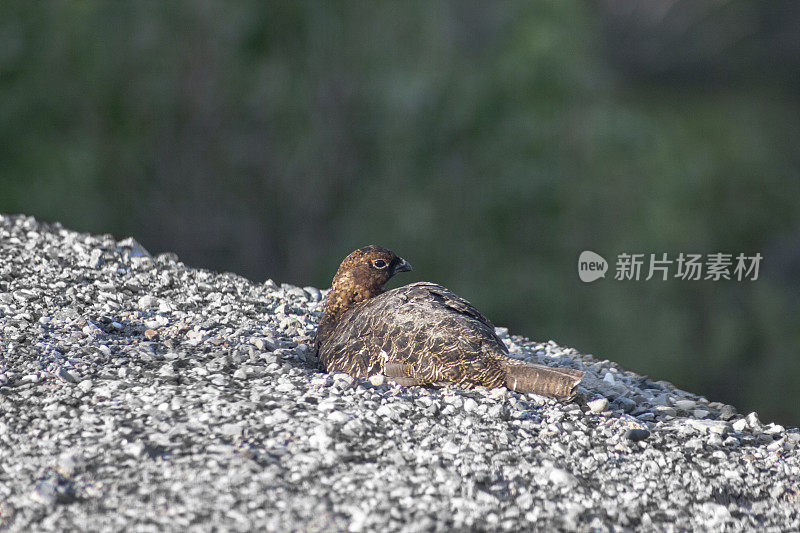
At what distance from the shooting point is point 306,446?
3.19m

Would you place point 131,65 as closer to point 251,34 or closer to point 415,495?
point 251,34

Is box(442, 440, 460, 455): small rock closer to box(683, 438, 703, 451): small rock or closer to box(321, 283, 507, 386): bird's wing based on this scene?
box(321, 283, 507, 386): bird's wing

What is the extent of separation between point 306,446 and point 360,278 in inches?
75.3

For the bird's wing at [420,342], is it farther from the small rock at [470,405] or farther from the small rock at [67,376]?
the small rock at [67,376]

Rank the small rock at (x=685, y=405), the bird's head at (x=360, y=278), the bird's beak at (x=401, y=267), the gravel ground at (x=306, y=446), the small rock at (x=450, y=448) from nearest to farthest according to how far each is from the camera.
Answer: the gravel ground at (x=306, y=446), the small rock at (x=450, y=448), the small rock at (x=685, y=405), the bird's head at (x=360, y=278), the bird's beak at (x=401, y=267)

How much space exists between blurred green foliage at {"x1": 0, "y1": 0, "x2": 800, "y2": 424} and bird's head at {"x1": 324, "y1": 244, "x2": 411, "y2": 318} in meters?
7.66

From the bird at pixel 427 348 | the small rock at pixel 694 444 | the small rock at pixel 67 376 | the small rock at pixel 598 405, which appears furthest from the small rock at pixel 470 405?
the small rock at pixel 67 376

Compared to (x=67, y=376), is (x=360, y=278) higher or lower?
higher

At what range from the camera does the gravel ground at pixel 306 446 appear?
2.84m

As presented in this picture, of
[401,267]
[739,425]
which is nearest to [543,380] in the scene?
[739,425]

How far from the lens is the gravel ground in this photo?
2.84m

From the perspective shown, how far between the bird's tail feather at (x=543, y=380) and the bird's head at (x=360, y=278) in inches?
48.2

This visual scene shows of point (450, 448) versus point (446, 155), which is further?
point (446, 155)

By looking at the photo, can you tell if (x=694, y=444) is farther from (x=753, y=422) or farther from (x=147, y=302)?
(x=147, y=302)
